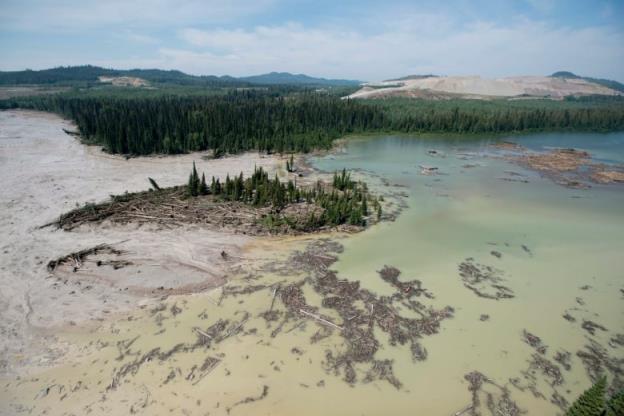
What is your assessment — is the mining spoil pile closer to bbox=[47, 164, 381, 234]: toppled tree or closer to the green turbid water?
the green turbid water

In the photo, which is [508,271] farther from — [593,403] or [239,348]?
[239,348]

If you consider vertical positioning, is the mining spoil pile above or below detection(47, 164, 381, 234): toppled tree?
above

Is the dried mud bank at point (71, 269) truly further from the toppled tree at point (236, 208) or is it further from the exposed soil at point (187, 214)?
the toppled tree at point (236, 208)

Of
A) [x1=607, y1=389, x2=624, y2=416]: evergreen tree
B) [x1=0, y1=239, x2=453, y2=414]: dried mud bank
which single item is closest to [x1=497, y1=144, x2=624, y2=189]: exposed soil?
[x1=0, y1=239, x2=453, y2=414]: dried mud bank

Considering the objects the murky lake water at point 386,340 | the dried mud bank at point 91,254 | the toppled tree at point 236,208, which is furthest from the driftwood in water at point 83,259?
the murky lake water at point 386,340

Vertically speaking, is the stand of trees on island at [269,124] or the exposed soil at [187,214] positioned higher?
the stand of trees on island at [269,124]

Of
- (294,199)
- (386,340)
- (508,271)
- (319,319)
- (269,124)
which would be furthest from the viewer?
(269,124)

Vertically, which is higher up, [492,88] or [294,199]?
[492,88]

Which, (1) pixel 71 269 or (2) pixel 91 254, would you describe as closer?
(1) pixel 71 269

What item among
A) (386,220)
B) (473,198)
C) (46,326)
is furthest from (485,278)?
(46,326)

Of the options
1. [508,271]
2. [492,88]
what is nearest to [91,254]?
[508,271]
